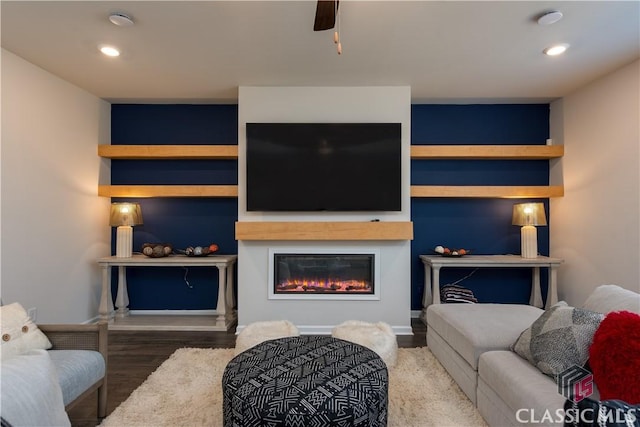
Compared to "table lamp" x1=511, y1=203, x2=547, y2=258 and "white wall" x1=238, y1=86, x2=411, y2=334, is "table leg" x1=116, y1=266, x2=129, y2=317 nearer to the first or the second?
"white wall" x1=238, y1=86, x2=411, y2=334

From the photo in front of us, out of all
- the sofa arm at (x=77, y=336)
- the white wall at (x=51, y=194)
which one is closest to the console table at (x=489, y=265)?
the sofa arm at (x=77, y=336)

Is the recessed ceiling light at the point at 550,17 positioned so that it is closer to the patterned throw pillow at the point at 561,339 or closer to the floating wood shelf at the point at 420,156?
the floating wood shelf at the point at 420,156

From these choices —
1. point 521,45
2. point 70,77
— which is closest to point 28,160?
point 70,77

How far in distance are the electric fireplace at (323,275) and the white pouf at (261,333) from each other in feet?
2.67

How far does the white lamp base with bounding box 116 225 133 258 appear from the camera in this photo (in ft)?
13.2

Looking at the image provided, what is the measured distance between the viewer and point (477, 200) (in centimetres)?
438

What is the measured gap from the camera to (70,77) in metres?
3.54

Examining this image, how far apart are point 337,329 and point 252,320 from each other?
1.19 m

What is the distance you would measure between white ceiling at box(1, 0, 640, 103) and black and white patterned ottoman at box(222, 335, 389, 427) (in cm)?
221

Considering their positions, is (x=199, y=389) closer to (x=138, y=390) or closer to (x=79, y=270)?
(x=138, y=390)

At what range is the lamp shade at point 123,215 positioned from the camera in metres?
4.00

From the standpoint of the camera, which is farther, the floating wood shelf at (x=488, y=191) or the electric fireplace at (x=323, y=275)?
the floating wood shelf at (x=488, y=191)
